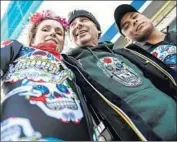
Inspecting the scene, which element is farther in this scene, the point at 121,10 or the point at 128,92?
the point at 121,10

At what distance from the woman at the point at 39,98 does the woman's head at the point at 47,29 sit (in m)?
0.15

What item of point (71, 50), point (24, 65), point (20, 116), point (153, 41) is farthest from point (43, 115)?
point (153, 41)

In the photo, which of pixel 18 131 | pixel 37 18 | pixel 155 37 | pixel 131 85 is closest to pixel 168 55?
pixel 155 37

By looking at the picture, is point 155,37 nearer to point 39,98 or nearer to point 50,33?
point 50,33

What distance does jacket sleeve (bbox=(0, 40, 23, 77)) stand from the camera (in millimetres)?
836

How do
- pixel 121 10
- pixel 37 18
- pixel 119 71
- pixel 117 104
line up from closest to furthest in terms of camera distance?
pixel 117 104
pixel 119 71
pixel 37 18
pixel 121 10

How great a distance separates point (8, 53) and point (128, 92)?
0.38 meters

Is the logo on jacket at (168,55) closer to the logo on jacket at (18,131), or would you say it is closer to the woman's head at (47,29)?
the woman's head at (47,29)

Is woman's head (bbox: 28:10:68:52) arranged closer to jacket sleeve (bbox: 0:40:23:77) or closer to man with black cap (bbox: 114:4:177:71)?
jacket sleeve (bbox: 0:40:23:77)

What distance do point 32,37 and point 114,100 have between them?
1.79 feet

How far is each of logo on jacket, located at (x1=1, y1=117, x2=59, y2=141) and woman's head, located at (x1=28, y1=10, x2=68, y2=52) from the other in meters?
0.52

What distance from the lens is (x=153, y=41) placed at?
4.11 ft

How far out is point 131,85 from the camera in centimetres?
91

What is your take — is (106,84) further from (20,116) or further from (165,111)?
(20,116)
